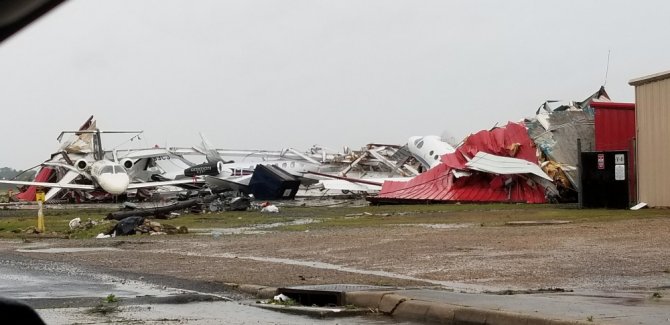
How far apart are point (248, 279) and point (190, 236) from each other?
11075mm

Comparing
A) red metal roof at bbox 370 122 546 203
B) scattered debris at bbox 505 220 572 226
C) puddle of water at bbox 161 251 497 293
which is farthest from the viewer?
red metal roof at bbox 370 122 546 203

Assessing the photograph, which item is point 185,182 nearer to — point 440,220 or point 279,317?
point 440,220

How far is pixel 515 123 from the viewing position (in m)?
46.1

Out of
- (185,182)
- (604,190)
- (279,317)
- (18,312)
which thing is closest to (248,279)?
(279,317)

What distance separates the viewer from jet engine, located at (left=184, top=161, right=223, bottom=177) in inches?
2399

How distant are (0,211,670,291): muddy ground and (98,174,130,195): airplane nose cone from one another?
2730cm

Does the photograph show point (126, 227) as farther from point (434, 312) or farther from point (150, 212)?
point (434, 312)

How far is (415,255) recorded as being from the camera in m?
17.1

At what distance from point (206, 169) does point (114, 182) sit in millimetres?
9297

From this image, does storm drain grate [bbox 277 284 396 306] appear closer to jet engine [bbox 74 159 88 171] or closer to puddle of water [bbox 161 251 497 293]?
puddle of water [bbox 161 251 497 293]

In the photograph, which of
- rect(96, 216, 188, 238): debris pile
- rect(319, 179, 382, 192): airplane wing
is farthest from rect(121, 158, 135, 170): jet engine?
rect(96, 216, 188, 238): debris pile

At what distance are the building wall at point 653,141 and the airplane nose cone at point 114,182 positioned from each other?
29.4m

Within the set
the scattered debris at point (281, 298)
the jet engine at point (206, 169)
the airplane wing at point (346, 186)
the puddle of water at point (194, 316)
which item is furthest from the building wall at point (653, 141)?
the jet engine at point (206, 169)

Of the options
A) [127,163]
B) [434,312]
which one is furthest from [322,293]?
[127,163]
